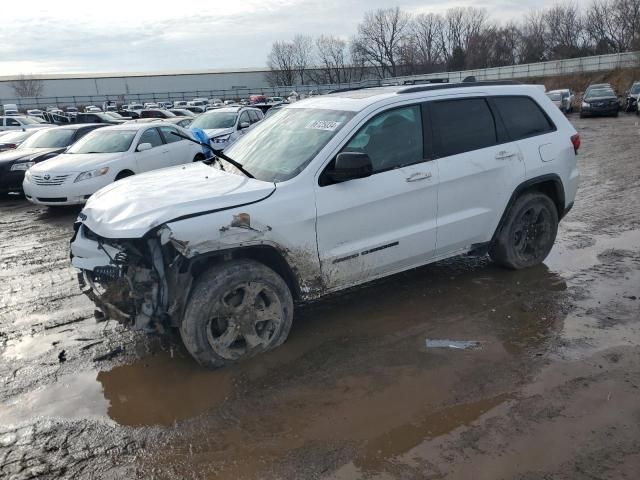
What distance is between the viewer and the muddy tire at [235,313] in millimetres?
3691

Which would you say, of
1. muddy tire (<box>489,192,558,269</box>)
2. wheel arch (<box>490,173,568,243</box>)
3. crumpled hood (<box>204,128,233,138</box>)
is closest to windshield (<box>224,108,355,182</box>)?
wheel arch (<box>490,173,568,243</box>)

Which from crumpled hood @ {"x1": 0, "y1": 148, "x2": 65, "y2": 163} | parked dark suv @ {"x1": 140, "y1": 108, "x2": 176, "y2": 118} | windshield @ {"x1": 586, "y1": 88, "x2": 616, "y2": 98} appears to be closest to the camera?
crumpled hood @ {"x1": 0, "y1": 148, "x2": 65, "y2": 163}

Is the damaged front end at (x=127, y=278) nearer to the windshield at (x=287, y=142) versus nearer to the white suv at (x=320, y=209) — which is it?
the white suv at (x=320, y=209)

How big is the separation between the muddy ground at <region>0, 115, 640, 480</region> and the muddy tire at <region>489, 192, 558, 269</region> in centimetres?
20

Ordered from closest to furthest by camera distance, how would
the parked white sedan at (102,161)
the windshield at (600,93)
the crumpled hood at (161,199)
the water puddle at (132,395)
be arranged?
the water puddle at (132,395) < the crumpled hood at (161,199) < the parked white sedan at (102,161) < the windshield at (600,93)

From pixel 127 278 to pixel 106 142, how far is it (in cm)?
780

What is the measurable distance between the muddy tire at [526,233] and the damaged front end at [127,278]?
3.42m

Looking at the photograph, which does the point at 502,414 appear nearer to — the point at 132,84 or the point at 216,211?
the point at 216,211

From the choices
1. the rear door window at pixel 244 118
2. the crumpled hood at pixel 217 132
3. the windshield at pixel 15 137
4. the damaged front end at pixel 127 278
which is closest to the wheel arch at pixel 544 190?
the damaged front end at pixel 127 278

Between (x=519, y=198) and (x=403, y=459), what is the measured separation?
11.1ft

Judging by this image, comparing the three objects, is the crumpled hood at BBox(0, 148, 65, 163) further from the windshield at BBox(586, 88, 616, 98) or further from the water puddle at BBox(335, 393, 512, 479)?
the windshield at BBox(586, 88, 616, 98)

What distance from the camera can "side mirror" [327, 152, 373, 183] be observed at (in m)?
3.99

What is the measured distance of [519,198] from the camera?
543 cm

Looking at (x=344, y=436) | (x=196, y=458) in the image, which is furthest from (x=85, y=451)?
(x=344, y=436)
